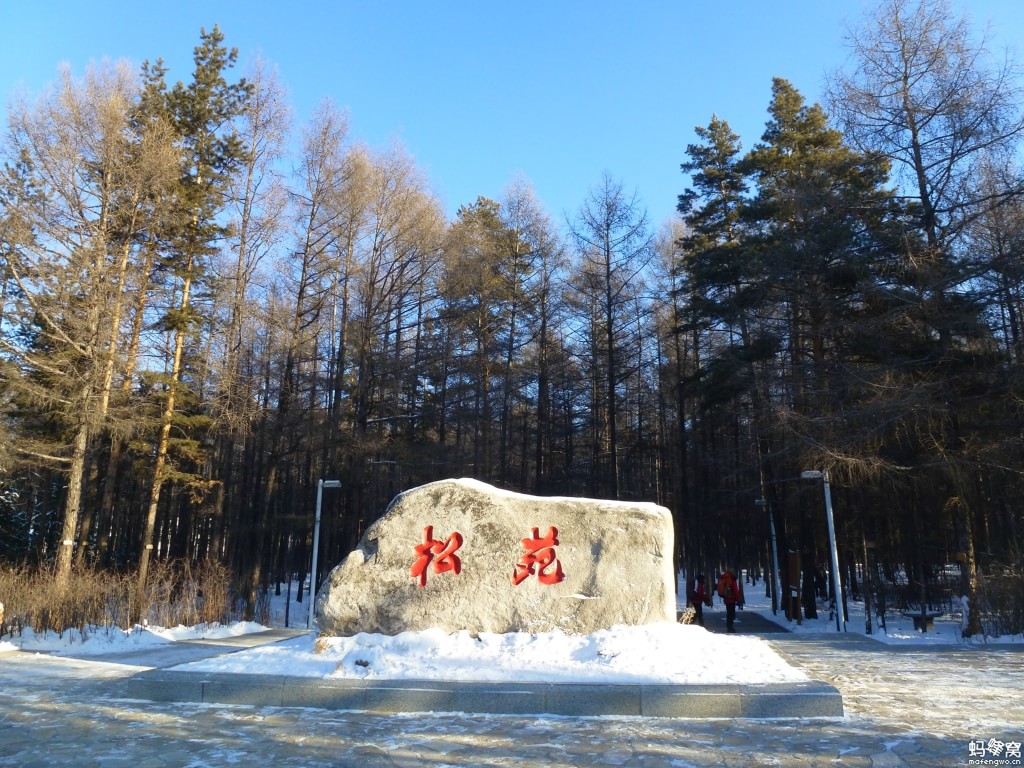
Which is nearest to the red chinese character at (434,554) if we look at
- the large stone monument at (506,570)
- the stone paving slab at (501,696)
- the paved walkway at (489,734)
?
the large stone monument at (506,570)

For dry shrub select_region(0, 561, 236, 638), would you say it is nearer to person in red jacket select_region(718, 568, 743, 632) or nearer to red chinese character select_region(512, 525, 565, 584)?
red chinese character select_region(512, 525, 565, 584)

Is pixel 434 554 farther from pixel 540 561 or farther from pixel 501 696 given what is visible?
pixel 501 696

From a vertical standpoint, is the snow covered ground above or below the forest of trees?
below

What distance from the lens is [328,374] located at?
2345 centimetres

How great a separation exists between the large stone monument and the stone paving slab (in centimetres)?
166

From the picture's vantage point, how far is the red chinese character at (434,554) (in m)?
9.34

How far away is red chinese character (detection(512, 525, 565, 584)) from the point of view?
9203mm

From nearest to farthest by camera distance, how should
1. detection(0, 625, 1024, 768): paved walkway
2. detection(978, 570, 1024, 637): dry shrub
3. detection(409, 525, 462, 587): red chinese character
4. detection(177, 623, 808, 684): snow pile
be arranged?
detection(0, 625, 1024, 768): paved walkway → detection(177, 623, 808, 684): snow pile → detection(409, 525, 462, 587): red chinese character → detection(978, 570, 1024, 637): dry shrub

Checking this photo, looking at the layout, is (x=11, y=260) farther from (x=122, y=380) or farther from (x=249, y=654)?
(x=249, y=654)

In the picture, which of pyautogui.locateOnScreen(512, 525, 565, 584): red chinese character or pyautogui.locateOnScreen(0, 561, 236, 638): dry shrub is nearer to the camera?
pyautogui.locateOnScreen(512, 525, 565, 584): red chinese character

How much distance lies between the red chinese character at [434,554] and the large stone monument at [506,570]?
0.5 inches

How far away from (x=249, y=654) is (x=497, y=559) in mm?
3323

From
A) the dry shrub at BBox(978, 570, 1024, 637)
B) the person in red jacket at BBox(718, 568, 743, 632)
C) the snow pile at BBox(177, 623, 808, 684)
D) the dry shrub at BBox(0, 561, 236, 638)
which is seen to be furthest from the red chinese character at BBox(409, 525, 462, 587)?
the dry shrub at BBox(978, 570, 1024, 637)

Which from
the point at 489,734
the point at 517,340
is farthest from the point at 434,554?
the point at 517,340
